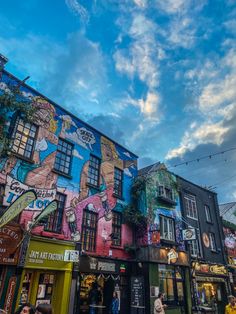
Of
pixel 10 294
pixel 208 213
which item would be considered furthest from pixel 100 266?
pixel 208 213

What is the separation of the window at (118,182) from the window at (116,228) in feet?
4.75

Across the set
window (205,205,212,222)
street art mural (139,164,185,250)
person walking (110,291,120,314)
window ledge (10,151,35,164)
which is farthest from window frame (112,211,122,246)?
window (205,205,212,222)

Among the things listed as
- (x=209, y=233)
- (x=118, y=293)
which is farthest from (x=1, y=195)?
(x=209, y=233)

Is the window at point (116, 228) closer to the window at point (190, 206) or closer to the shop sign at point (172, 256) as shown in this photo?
the shop sign at point (172, 256)

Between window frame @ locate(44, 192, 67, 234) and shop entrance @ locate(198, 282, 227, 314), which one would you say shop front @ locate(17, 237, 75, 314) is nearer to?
window frame @ locate(44, 192, 67, 234)

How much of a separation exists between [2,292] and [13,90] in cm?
873

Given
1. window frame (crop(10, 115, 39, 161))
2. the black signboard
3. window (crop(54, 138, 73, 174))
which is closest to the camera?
window frame (crop(10, 115, 39, 161))

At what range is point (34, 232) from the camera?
11.1 metres

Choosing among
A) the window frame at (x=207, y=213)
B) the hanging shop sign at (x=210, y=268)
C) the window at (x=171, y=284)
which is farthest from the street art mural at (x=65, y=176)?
the window frame at (x=207, y=213)

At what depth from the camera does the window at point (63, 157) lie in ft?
45.0

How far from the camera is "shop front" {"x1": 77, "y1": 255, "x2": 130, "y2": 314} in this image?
43.3 feet

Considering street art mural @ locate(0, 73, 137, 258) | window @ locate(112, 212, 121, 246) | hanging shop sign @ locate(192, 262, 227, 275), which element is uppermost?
street art mural @ locate(0, 73, 137, 258)

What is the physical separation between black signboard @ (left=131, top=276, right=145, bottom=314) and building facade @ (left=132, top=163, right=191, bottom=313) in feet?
0.85

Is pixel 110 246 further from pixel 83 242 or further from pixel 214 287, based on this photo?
pixel 214 287
